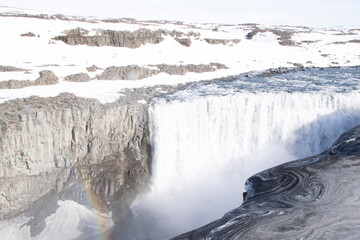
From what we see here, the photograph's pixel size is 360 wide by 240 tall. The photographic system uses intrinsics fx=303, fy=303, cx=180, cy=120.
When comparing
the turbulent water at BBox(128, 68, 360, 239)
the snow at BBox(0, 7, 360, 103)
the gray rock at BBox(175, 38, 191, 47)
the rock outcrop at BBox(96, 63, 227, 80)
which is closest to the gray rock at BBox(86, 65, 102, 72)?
the snow at BBox(0, 7, 360, 103)

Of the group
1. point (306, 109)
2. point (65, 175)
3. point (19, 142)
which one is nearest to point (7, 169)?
point (19, 142)

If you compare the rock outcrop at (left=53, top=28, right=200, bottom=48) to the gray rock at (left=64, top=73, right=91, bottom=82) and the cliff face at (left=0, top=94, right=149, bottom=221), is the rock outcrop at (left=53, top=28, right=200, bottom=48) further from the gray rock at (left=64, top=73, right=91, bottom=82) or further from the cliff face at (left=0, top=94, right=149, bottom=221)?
the cliff face at (left=0, top=94, right=149, bottom=221)

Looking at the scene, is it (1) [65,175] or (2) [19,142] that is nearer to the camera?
(2) [19,142]

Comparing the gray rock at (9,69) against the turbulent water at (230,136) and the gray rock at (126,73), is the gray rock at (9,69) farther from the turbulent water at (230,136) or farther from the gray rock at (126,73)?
the turbulent water at (230,136)

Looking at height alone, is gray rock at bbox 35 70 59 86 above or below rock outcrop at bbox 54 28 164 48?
below

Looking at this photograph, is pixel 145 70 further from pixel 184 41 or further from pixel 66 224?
pixel 66 224

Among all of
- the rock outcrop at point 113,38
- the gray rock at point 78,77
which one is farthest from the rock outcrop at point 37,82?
the rock outcrop at point 113,38

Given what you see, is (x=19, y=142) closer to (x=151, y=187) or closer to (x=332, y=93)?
(x=151, y=187)
